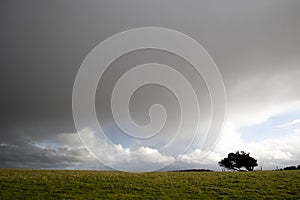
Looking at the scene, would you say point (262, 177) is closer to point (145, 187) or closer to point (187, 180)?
point (187, 180)

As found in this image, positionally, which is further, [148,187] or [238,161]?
[238,161]

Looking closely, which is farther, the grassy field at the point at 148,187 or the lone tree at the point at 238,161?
the lone tree at the point at 238,161

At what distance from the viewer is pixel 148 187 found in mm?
37656

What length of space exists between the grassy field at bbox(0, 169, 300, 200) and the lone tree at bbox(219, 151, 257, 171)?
5763 centimetres

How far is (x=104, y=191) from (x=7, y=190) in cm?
1100

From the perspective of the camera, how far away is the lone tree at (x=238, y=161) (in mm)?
100525

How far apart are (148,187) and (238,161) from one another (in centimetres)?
7237

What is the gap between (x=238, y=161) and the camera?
10231 cm

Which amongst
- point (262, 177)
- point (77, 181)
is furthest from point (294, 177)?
point (77, 181)

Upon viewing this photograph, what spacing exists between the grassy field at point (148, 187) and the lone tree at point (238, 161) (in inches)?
2269

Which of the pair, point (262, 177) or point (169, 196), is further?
point (262, 177)

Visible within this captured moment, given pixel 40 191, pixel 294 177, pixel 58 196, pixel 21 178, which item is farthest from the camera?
pixel 294 177

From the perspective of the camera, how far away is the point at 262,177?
45344mm

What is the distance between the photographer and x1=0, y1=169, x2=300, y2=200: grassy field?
108 feet
